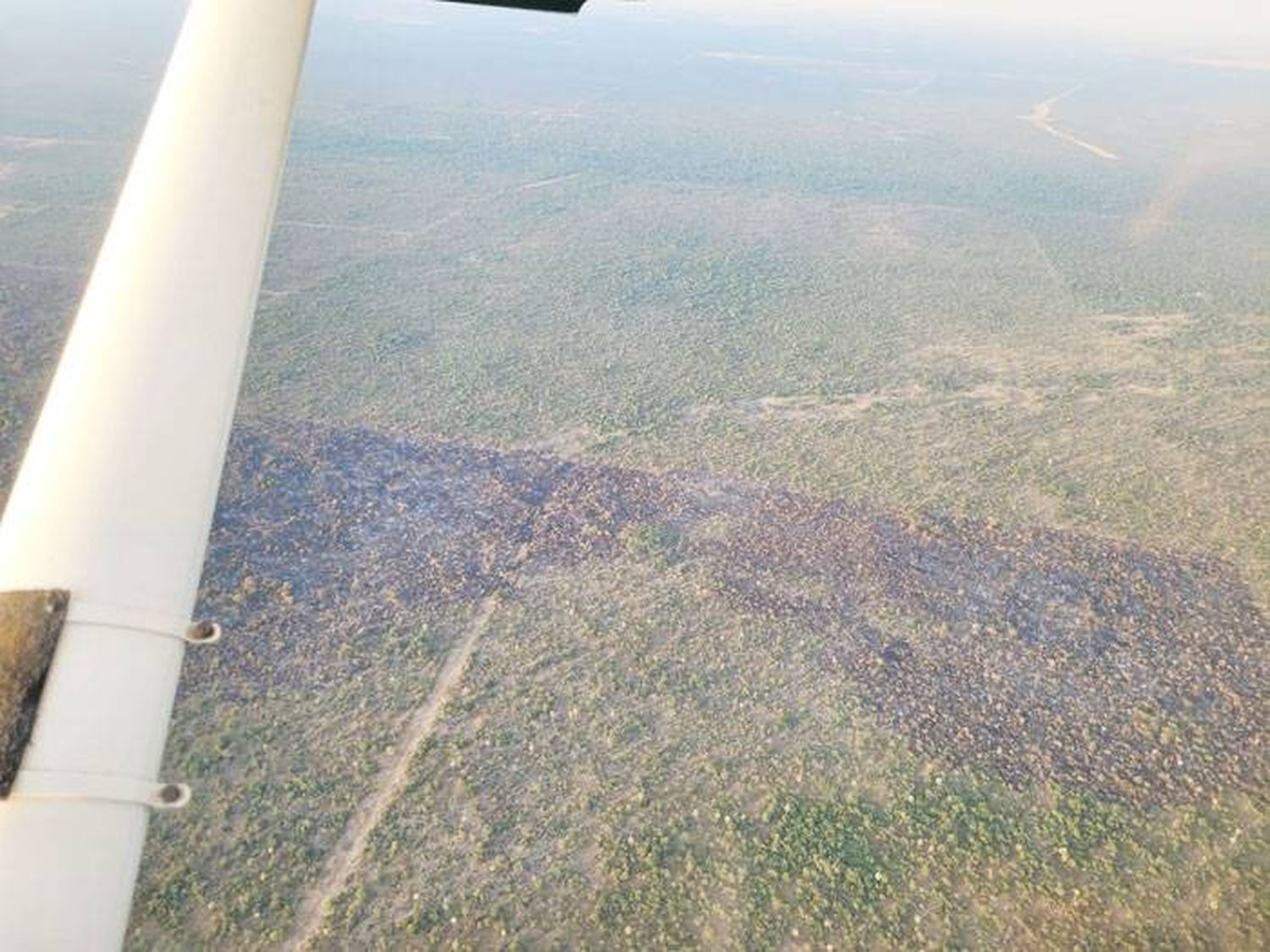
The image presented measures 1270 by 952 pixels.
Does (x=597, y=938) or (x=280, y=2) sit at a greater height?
(x=280, y=2)

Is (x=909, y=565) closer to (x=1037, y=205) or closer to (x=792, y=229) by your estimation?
(x=792, y=229)

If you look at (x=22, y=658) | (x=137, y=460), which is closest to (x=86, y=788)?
(x=22, y=658)

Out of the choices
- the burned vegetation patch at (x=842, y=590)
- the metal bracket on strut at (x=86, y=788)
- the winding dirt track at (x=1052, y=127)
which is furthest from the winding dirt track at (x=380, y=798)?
the winding dirt track at (x=1052, y=127)

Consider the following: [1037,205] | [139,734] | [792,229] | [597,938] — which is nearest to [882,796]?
[597,938]

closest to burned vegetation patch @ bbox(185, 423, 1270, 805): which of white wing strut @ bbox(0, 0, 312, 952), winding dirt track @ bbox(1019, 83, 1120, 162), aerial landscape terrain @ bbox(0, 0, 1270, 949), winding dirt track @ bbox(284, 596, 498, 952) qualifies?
aerial landscape terrain @ bbox(0, 0, 1270, 949)

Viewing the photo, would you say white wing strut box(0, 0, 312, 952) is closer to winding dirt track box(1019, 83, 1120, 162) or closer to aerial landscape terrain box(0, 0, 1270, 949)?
aerial landscape terrain box(0, 0, 1270, 949)

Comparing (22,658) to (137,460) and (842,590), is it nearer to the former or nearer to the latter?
(137,460)
